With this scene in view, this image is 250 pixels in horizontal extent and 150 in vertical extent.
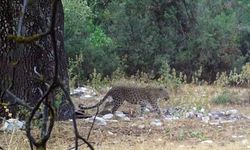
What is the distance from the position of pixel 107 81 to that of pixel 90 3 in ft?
15.5

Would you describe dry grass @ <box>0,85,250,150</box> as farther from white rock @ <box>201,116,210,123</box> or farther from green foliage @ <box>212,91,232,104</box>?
A: green foliage @ <box>212,91,232,104</box>

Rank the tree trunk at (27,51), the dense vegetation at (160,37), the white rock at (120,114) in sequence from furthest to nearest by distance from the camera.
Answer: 1. the dense vegetation at (160,37)
2. the white rock at (120,114)
3. the tree trunk at (27,51)

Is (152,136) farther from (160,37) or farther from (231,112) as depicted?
(160,37)

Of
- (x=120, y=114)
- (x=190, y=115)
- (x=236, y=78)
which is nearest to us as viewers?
(x=190, y=115)

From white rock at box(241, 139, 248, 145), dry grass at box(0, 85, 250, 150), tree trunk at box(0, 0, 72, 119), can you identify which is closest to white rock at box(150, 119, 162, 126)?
dry grass at box(0, 85, 250, 150)

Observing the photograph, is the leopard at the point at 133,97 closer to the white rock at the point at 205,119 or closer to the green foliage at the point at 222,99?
the white rock at the point at 205,119

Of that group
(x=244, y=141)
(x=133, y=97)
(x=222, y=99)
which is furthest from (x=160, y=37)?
(x=244, y=141)

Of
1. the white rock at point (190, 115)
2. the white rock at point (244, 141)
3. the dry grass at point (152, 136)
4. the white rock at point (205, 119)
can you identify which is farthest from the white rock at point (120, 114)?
the white rock at point (244, 141)

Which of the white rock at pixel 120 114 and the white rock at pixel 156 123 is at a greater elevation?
the white rock at pixel 156 123

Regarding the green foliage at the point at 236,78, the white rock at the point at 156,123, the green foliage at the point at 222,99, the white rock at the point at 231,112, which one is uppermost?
the green foliage at the point at 236,78

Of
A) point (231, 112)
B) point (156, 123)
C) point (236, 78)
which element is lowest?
point (231, 112)

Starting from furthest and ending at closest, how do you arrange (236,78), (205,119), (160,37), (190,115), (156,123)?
1. (160,37)
2. (236,78)
3. (190,115)
4. (205,119)
5. (156,123)

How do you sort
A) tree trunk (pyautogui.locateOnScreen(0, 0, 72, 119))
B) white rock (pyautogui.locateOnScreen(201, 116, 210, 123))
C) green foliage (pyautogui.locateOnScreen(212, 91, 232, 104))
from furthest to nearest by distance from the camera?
green foliage (pyautogui.locateOnScreen(212, 91, 232, 104)) < white rock (pyautogui.locateOnScreen(201, 116, 210, 123)) < tree trunk (pyautogui.locateOnScreen(0, 0, 72, 119))

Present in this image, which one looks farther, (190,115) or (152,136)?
(190,115)
